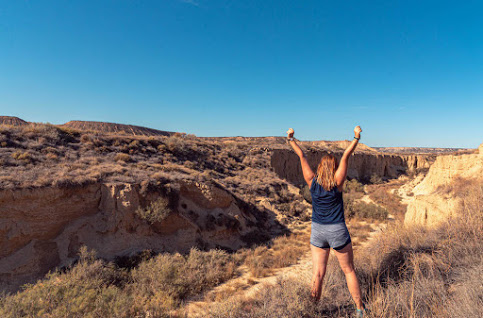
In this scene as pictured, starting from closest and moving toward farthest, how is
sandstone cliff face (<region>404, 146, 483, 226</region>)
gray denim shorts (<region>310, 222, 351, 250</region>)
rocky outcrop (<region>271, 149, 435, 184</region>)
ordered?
gray denim shorts (<region>310, 222, 351, 250</region>) → sandstone cliff face (<region>404, 146, 483, 226</region>) → rocky outcrop (<region>271, 149, 435, 184</region>)

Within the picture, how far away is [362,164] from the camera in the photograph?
35.8m

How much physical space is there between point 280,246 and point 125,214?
6443 mm

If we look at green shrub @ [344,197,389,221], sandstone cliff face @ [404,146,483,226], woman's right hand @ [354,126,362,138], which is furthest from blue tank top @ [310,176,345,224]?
green shrub @ [344,197,389,221]

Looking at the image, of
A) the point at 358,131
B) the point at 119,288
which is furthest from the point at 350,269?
the point at 119,288

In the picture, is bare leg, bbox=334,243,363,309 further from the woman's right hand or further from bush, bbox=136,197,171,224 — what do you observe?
bush, bbox=136,197,171,224

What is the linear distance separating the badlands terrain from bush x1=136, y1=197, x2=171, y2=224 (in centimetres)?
5

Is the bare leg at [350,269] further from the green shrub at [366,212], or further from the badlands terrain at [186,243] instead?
A: the green shrub at [366,212]

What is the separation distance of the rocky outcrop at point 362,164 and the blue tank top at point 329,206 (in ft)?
66.5

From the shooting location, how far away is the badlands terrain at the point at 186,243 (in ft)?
10.3

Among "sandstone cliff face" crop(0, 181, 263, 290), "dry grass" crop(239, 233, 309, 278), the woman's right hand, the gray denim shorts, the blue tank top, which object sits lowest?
"dry grass" crop(239, 233, 309, 278)

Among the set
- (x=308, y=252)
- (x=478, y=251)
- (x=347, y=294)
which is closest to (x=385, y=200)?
(x=308, y=252)

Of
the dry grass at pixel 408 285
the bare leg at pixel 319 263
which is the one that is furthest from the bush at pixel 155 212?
the bare leg at pixel 319 263

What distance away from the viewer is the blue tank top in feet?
8.57

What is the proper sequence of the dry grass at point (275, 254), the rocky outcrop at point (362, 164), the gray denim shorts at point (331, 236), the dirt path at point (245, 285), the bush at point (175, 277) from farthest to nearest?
the rocky outcrop at point (362, 164) → the dry grass at point (275, 254) → the bush at point (175, 277) → the dirt path at point (245, 285) → the gray denim shorts at point (331, 236)
